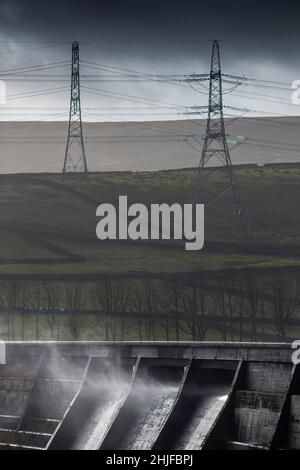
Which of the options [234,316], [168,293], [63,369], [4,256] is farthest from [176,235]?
[63,369]

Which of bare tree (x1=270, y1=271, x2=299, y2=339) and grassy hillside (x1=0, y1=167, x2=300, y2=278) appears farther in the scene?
grassy hillside (x1=0, y1=167, x2=300, y2=278)

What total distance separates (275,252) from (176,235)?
19179mm

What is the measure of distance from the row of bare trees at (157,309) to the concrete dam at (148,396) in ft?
123

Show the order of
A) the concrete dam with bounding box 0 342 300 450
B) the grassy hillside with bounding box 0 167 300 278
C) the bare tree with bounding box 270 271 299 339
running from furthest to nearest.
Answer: the grassy hillside with bounding box 0 167 300 278 → the bare tree with bounding box 270 271 299 339 → the concrete dam with bounding box 0 342 300 450

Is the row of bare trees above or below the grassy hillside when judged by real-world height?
below

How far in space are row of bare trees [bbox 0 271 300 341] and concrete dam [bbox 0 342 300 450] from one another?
123 ft

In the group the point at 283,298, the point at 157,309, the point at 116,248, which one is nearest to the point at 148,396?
the point at 157,309

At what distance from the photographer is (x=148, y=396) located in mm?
70938

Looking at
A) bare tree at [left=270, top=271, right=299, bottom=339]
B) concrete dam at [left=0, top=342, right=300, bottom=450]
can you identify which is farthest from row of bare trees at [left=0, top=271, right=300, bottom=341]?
concrete dam at [left=0, top=342, right=300, bottom=450]

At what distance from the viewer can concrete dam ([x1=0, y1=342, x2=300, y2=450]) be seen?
62.0 meters

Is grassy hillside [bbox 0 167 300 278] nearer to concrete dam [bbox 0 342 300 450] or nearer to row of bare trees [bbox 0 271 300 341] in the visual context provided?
row of bare trees [bbox 0 271 300 341]

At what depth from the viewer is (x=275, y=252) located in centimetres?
16612

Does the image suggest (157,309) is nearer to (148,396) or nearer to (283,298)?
(283,298)

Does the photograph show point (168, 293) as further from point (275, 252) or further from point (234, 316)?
point (275, 252)
